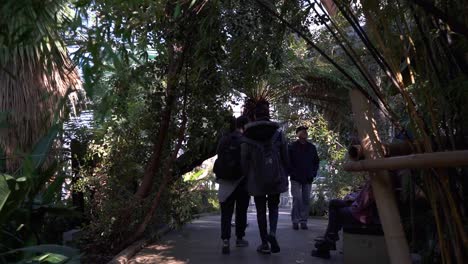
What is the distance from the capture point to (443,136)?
3385 mm

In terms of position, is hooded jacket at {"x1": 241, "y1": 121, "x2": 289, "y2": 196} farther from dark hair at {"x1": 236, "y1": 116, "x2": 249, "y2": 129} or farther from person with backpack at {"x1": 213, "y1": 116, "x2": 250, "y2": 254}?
dark hair at {"x1": 236, "y1": 116, "x2": 249, "y2": 129}

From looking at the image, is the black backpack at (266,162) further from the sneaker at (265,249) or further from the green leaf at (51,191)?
the green leaf at (51,191)

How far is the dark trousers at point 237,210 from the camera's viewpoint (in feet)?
27.2

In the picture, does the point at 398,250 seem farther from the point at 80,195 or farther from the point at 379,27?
the point at 80,195

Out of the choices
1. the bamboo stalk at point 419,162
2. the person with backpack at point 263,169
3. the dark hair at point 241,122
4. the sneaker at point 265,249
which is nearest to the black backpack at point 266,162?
the person with backpack at point 263,169

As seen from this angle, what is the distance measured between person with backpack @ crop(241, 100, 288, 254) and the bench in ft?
4.86

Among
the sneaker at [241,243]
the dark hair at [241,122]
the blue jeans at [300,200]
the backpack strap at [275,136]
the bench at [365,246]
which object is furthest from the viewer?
the blue jeans at [300,200]

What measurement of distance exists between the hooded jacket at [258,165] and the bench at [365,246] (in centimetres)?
147

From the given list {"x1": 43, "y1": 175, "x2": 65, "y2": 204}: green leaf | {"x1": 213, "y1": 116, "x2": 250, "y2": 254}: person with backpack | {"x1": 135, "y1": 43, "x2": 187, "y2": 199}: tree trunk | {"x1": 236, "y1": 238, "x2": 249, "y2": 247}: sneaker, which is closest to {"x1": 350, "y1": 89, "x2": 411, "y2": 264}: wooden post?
{"x1": 43, "y1": 175, "x2": 65, "y2": 204}: green leaf

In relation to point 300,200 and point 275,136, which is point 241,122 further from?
point 300,200

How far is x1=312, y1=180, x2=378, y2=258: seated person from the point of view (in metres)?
6.51

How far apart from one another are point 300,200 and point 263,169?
2955 millimetres

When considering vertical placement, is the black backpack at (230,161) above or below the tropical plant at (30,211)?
above

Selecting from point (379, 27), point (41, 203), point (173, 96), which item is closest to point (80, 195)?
point (173, 96)
